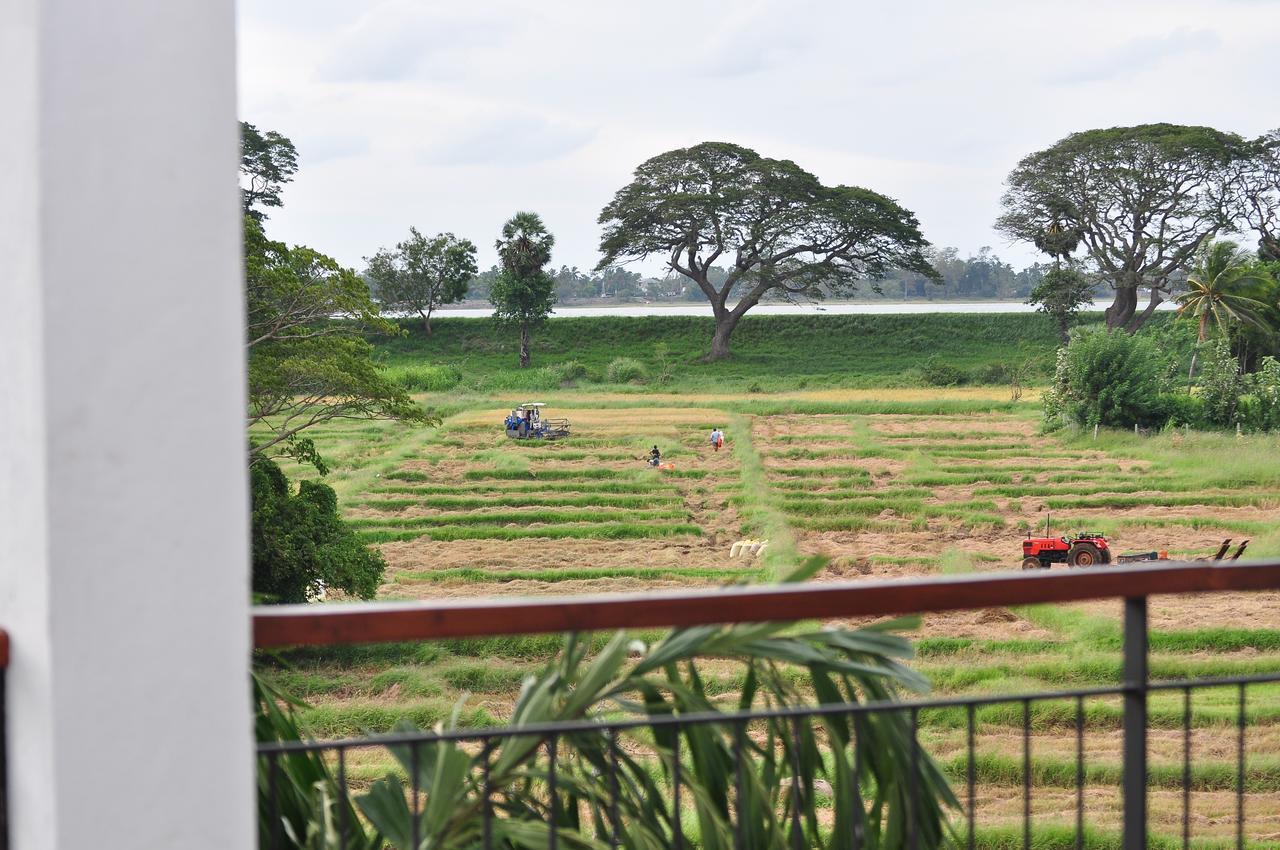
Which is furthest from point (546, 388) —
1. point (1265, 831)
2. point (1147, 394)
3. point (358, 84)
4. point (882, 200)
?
A: point (1265, 831)

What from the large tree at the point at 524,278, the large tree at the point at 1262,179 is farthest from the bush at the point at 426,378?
the large tree at the point at 1262,179

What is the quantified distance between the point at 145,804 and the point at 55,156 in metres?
0.49

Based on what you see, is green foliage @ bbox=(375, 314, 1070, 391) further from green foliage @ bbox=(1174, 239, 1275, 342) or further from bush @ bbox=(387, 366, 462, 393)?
green foliage @ bbox=(1174, 239, 1275, 342)

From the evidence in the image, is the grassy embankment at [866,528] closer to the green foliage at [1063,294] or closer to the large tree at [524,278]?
the large tree at [524,278]

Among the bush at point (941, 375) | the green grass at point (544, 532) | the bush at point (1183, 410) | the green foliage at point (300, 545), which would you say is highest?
the bush at point (941, 375)

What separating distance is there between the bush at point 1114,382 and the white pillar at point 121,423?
20.0 m

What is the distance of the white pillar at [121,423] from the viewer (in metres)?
0.85

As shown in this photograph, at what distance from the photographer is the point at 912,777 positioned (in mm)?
1278

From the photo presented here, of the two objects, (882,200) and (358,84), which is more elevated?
(358,84)

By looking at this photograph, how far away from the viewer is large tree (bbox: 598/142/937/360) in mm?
Result: 32688

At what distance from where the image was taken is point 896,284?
162 feet

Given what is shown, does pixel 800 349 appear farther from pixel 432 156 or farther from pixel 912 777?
pixel 912 777

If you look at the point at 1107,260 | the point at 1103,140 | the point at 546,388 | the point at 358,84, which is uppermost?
the point at 358,84

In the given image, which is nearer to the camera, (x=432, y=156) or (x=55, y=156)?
(x=55, y=156)
